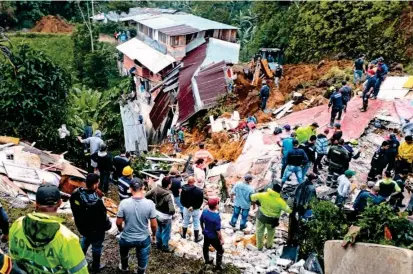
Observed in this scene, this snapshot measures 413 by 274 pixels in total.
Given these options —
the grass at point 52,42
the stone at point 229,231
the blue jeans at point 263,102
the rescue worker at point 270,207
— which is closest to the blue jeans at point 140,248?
the rescue worker at point 270,207

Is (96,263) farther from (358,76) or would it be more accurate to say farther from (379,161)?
(358,76)

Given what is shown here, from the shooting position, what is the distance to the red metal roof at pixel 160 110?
25312 millimetres

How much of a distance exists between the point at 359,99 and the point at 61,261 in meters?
15.3

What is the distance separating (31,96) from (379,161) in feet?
33.6

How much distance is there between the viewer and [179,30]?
1220 inches

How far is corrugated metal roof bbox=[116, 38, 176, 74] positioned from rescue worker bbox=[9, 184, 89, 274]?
2642cm

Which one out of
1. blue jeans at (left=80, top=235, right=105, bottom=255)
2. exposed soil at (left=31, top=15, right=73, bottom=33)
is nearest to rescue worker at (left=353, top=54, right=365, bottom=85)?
blue jeans at (left=80, top=235, right=105, bottom=255)

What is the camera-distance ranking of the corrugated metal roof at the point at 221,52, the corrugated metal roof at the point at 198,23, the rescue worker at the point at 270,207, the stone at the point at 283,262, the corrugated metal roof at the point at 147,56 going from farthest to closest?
the corrugated metal roof at the point at 198,23 → the corrugated metal roof at the point at 147,56 → the corrugated metal roof at the point at 221,52 → the rescue worker at the point at 270,207 → the stone at the point at 283,262

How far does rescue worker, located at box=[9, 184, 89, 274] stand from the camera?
3.64m

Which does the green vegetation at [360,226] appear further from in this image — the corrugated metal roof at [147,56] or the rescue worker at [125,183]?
the corrugated metal roof at [147,56]

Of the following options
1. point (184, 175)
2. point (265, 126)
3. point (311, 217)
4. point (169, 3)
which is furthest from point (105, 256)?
point (169, 3)

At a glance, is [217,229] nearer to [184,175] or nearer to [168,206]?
[168,206]

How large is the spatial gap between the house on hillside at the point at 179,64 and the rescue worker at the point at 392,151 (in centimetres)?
1172

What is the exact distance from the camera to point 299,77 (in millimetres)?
23172
